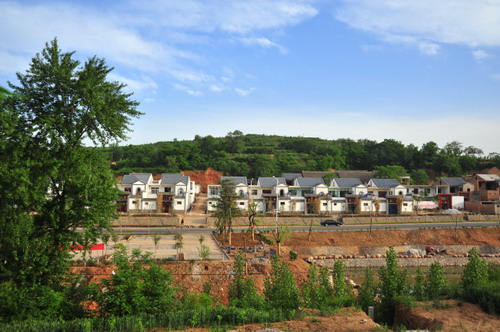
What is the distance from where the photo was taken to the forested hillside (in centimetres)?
7325

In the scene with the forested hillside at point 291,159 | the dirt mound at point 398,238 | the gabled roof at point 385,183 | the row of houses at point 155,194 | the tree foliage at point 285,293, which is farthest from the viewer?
the forested hillside at point 291,159

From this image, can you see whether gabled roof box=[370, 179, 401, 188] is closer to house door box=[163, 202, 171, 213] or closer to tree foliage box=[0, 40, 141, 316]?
house door box=[163, 202, 171, 213]

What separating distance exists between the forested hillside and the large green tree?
2169 inches

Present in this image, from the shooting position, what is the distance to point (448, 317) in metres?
12.5

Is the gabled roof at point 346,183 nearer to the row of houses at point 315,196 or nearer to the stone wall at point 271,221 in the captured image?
the row of houses at point 315,196

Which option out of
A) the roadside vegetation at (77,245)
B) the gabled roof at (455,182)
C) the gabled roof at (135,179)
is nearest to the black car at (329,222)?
the gabled roof at (135,179)

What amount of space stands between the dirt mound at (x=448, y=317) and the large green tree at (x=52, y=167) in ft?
37.9

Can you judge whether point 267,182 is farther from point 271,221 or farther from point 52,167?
point 52,167

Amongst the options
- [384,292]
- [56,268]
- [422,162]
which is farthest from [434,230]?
[422,162]

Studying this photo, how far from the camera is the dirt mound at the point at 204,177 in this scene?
228ft

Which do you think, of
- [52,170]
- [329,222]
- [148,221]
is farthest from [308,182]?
[52,170]

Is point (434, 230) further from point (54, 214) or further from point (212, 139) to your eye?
point (212, 139)

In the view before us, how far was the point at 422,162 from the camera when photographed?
80625 mm

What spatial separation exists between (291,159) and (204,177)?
74.8ft
